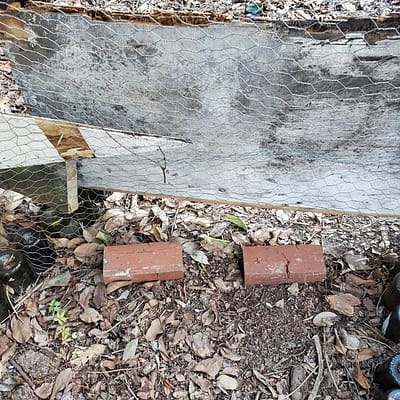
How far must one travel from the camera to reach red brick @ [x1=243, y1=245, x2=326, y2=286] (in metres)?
1.75

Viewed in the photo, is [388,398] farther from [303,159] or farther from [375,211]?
[303,159]

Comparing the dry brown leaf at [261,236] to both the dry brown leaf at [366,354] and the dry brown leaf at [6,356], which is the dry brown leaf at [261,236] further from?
the dry brown leaf at [6,356]

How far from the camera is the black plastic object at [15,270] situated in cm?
171

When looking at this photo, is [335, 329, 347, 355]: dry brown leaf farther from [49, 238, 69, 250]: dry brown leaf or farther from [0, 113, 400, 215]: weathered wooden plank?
[49, 238, 69, 250]: dry brown leaf

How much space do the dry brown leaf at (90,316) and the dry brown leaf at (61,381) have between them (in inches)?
A: 6.5

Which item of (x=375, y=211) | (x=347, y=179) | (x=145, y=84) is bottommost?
(x=375, y=211)

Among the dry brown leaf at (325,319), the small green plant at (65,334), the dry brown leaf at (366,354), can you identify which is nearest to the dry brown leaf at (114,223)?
the small green plant at (65,334)

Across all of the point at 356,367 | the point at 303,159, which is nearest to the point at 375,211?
the point at 303,159

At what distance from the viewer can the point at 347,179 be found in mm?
1555

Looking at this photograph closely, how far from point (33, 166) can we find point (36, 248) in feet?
1.21

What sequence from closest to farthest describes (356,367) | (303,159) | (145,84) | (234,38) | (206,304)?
(234,38)
(145,84)
(303,159)
(356,367)
(206,304)

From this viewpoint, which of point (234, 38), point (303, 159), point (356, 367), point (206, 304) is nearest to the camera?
point (234, 38)

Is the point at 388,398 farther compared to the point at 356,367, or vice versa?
the point at 356,367

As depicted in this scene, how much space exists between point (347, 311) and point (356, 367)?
0.18 m
